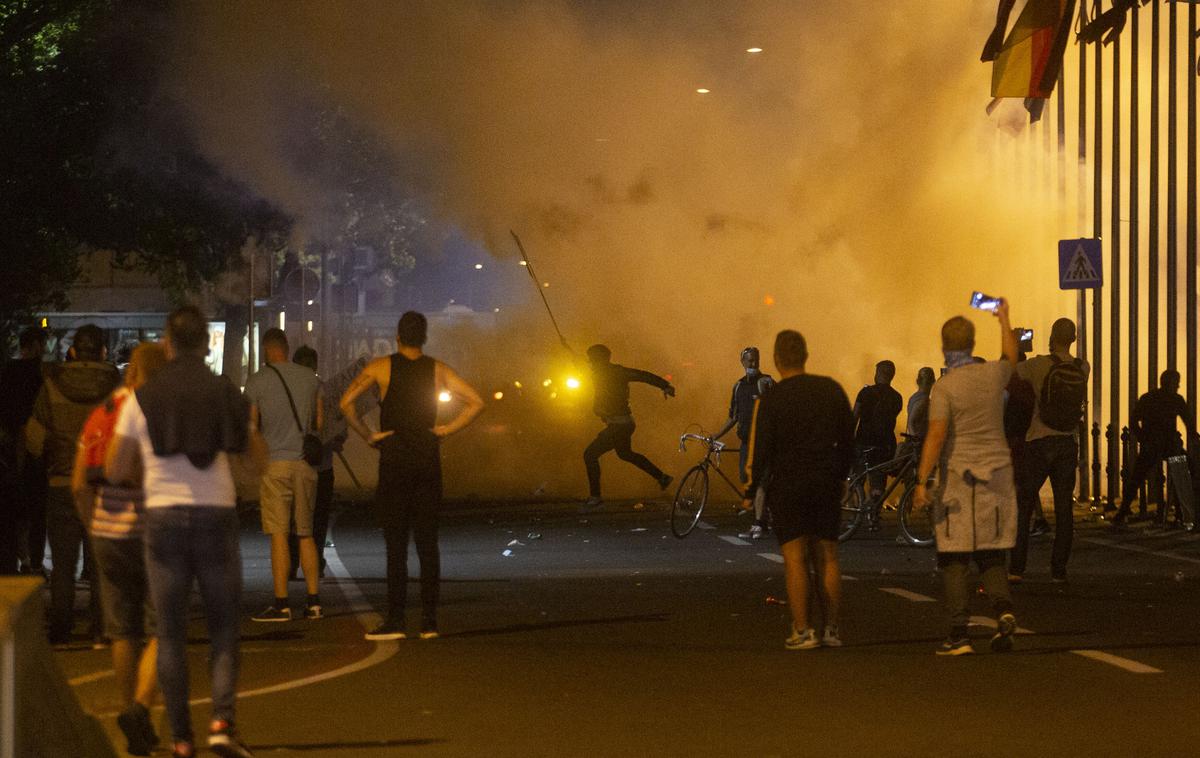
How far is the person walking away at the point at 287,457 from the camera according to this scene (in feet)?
40.3

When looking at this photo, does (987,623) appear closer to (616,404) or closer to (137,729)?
(137,729)

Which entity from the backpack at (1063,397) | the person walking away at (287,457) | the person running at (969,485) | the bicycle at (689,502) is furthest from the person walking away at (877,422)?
the person running at (969,485)

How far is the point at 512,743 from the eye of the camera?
7.79 m

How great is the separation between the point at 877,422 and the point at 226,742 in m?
13.6

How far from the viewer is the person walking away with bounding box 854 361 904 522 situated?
787 inches

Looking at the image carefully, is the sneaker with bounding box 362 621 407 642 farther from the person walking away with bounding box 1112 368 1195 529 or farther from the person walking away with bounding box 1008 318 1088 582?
the person walking away with bounding box 1112 368 1195 529

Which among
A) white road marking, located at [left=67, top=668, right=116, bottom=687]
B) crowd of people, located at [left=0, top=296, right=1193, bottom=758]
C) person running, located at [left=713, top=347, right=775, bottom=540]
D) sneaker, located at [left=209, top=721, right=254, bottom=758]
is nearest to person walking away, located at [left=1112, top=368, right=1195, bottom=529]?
person running, located at [left=713, top=347, right=775, bottom=540]

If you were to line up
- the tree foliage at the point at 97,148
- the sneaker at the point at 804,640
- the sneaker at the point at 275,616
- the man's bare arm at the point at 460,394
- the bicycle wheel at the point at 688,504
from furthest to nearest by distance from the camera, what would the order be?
the tree foliage at the point at 97,148, the bicycle wheel at the point at 688,504, the sneaker at the point at 275,616, the man's bare arm at the point at 460,394, the sneaker at the point at 804,640

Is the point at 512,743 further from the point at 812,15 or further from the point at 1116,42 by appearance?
the point at 812,15

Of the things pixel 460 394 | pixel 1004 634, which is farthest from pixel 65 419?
pixel 1004 634

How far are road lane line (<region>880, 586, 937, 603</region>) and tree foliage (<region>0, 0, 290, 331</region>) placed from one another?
1301 cm

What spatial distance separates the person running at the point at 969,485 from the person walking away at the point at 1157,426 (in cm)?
978

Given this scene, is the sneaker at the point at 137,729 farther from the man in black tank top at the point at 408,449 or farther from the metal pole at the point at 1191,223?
the metal pole at the point at 1191,223

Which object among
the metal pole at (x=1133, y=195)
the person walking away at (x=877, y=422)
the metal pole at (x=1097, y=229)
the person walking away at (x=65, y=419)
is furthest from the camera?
the metal pole at (x=1097, y=229)
